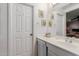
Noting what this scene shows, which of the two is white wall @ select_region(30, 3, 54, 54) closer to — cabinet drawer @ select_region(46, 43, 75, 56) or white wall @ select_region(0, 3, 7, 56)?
cabinet drawer @ select_region(46, 43, 75, 56)

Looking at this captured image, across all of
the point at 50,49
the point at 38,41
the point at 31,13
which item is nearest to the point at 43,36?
the point at 38,41

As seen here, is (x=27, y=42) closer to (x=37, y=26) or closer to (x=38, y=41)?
(x=38, y=41)

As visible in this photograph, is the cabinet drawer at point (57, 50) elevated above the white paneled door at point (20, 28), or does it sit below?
below

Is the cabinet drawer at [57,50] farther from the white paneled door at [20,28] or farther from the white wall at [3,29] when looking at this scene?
the white wall at [3,29]

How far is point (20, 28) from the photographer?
4.72ft

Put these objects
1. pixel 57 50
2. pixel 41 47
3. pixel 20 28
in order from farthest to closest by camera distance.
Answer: pixel 41 47 < pixel 20 28 < pixel 57 50

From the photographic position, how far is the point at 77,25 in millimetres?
1330

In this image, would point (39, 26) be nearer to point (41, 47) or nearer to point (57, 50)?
point (41, 47)

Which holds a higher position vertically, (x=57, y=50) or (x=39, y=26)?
(x=39, y=26)

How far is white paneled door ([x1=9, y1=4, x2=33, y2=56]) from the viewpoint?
1.41 m

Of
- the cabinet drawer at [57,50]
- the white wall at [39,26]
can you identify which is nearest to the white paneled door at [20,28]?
the white wall at [39,26]

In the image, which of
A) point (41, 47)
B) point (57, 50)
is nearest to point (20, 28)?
point (41, 47)

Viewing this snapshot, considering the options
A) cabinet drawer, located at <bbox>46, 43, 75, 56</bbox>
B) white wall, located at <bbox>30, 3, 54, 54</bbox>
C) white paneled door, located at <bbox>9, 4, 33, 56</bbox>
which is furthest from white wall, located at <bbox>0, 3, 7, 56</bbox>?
cabinet drawer, located at <bbox>46, 43, 75, 56</bbox>

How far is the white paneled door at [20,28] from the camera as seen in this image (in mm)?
1409
